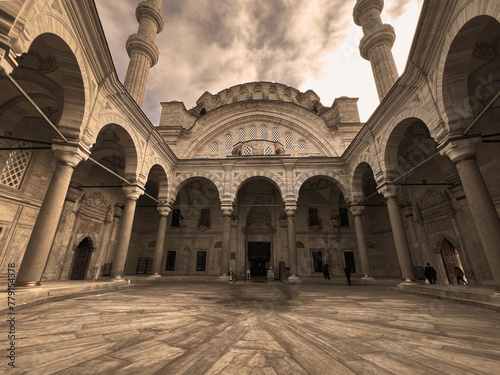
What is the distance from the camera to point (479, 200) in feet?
17.2

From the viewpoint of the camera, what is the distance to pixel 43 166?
8.76 meters

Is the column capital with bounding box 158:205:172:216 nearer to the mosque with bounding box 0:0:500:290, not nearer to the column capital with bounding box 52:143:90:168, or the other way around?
the mosque with bounding box 0:0:500:290

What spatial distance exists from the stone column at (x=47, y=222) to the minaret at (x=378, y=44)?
573 inches

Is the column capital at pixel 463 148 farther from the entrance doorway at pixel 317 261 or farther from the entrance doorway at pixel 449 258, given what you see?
the entrance doorway at pixel 317 261

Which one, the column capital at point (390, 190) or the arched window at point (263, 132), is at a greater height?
the arched window at point (263, 132)

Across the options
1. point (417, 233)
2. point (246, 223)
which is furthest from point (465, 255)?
point (246, 223)

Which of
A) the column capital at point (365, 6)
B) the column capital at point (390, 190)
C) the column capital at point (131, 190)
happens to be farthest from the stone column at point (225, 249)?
the column capital at point (365, 6)

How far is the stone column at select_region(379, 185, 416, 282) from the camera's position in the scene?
8.02 meters

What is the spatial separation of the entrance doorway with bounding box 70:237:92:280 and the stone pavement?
871cm

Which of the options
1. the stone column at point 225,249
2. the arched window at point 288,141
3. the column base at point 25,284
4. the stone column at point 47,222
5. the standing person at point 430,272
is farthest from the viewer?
the arched window at point 288,141

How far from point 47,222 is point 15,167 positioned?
15.7 ft

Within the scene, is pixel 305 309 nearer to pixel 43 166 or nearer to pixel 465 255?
pixel 465 255

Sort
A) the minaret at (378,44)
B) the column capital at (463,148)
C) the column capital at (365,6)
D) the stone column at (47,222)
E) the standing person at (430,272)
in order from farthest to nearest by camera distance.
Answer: the column capital at (365,6) → the minaret at (378,44) → the standing person at (430,272) → the column capital at (463,148) → the stone column at (47,222)

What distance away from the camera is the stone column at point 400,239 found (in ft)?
26.3
